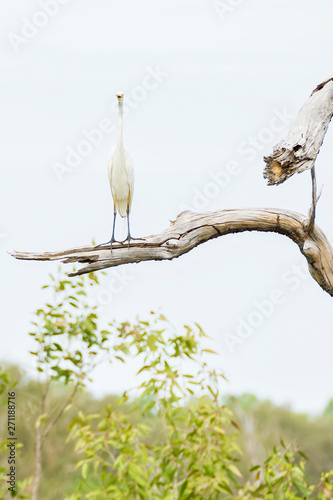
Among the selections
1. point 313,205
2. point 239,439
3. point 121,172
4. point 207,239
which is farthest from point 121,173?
point 239,439

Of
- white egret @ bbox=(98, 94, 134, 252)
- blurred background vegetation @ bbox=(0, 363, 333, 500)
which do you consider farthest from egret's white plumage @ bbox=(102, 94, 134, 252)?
blurred background vegetation @ bbox=(0, 363, 333, 500)

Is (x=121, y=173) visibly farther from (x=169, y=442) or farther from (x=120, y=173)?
(x=169, y=442)

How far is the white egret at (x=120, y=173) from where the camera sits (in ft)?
14.8

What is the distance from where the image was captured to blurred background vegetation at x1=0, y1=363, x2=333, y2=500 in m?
12.9

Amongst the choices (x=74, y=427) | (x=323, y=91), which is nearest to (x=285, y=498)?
(x=74, y=427)

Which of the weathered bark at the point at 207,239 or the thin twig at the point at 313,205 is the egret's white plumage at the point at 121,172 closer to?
the weathered bark at the point at 207,239

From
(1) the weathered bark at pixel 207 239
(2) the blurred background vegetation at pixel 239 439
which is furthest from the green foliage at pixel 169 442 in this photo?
(2) the blurred background vegetation at pixel 239 439

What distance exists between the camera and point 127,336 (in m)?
4.12

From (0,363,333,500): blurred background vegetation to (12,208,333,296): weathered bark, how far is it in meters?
6.07

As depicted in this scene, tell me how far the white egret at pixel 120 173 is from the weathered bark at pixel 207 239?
1.08 meters

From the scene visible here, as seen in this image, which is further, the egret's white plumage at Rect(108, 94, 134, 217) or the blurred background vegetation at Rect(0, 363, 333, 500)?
the blurred background vegetation at Rect(0, 363, 333, 500)

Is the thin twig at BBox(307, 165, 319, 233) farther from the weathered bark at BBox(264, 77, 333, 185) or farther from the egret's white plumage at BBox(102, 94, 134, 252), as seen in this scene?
the egret's white plumage at BBox(102, 94, 134, 252)

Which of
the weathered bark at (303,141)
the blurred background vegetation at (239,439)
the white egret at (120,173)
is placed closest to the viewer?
the weathered bark at (303,141)

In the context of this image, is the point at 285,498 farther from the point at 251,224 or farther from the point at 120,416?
the point at 251,224
